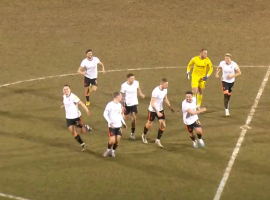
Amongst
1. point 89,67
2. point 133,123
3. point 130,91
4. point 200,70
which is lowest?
point 133,123

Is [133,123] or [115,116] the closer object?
[115,116]

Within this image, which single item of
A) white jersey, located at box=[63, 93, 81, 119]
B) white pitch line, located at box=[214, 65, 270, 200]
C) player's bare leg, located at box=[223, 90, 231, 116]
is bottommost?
white pitch line, located at box=[214, 65, 270, 200]

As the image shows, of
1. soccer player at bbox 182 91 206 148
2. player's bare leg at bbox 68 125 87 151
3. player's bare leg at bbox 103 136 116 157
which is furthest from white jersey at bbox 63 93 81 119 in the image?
soccer player at bbox 182 91 206 148

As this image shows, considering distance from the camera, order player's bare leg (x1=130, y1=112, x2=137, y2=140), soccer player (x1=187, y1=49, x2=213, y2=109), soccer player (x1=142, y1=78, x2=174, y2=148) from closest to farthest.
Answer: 1. soccer player (x1=142, y1=78, x2=174, y2=148)
2. player's bare leg (x1=130, y1=112, x2=137, y2=140)
3. soccer player (x1=187, y1=49, x2=213, y2=109)

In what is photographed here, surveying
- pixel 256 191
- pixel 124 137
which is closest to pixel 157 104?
pixel 124 137

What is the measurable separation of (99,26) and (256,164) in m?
18.9

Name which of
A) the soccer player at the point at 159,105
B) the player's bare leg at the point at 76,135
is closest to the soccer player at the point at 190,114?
the soccer player at the point at 159,105

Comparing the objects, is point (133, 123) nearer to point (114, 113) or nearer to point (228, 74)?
point (114, 113)

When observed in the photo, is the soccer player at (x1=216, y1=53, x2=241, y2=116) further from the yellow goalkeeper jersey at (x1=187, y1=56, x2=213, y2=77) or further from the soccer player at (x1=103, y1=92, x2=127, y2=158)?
the soccer player at (x1=103, y1=92, x2=127, y2=158)

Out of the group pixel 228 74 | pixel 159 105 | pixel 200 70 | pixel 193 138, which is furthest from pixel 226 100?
pixel 159 105

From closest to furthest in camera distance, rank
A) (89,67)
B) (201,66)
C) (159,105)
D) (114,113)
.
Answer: (114,113)
(159,105)
(201,66)
(89,67)

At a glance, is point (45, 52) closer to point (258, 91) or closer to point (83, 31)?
point (83, 31)

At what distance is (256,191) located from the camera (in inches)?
582

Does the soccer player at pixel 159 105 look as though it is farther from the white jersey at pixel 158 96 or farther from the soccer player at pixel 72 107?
the soccer player at pixel 72 107
